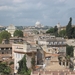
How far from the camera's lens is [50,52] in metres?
40.5

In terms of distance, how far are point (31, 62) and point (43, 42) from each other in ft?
51.6

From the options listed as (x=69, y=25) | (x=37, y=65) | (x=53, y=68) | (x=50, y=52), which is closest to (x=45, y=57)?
(x=37, y=65)

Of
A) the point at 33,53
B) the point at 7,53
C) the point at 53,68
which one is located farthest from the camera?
the point at 7,53

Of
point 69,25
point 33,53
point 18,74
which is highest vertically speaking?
point 69,25

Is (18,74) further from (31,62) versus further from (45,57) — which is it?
(45,57)

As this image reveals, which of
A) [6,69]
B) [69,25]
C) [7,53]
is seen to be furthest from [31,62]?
[69,25]

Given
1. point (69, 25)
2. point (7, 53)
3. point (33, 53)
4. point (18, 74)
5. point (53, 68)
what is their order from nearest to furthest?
point (53, 68)
point (18, 74)
point (33, 53)
point (7, 53)
point (69, 25)

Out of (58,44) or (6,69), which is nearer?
(6,69)

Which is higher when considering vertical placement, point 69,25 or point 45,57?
point 69,25

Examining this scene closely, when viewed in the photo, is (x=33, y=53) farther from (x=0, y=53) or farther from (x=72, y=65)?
(x=0, y=53)

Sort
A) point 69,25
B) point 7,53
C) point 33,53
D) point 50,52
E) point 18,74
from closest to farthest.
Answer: point 18,74 → point 33,53 → point 50,52 → point 7,53 → point 69,25

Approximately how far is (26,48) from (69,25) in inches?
1457

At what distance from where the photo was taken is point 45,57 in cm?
3625

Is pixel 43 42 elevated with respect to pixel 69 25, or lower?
lower
